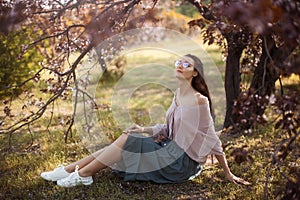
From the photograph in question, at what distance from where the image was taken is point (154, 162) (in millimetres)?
3053

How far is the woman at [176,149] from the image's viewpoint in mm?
3047

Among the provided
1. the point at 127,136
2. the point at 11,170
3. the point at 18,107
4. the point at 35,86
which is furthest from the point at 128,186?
the point at 35,86

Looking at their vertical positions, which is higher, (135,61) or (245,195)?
(245,195)

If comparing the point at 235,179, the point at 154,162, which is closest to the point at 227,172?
the point at 235,179

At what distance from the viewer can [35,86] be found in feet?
22.9

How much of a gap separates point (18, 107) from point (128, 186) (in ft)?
10.4

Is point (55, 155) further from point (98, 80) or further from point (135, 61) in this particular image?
point (135, 61)

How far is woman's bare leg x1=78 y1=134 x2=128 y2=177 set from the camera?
304cm

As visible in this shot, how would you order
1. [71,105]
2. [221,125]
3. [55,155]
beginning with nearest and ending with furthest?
[55,155] < [221,125] < [71,105]

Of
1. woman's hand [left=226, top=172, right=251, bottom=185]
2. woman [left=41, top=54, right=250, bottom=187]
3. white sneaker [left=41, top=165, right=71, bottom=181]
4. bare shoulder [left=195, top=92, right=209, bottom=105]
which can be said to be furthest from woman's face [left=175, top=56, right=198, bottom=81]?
white sneaker [left=41, top=165, right=71, bottom=181]

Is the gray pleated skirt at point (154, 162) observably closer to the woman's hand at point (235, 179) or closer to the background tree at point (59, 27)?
the woman's hand at point (235, 179)

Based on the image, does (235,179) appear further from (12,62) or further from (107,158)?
(12,62)

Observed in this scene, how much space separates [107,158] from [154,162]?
36cm

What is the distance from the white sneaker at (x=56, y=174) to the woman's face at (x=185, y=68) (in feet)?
3.91
